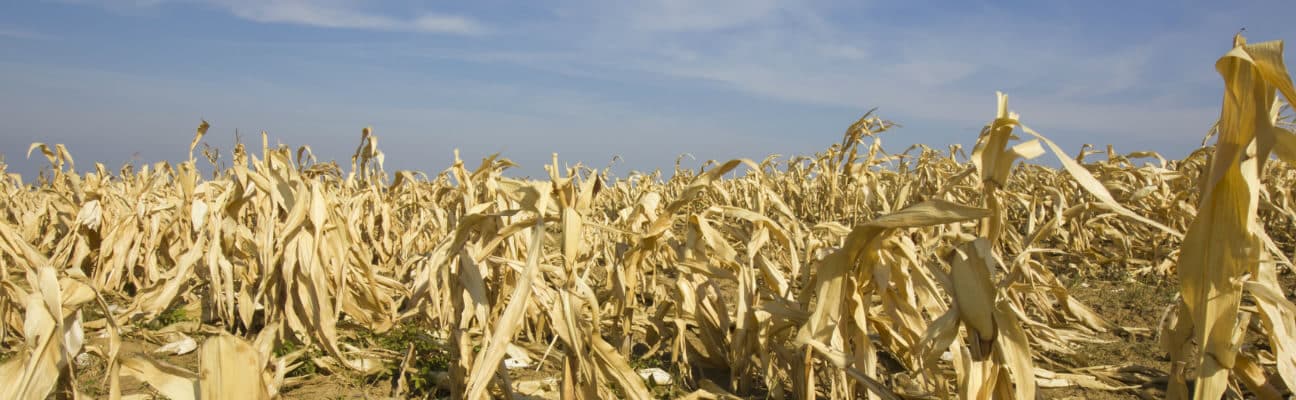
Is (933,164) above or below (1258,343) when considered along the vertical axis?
above

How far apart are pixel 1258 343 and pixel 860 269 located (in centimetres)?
238

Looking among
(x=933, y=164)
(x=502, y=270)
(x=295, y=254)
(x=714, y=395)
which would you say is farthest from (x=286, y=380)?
(x=933, y=164)

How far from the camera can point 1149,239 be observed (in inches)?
200

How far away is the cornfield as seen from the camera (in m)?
1.48

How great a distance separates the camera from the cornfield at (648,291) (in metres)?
1.48

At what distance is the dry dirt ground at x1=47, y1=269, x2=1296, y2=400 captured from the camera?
268 cm

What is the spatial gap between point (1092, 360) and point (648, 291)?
7.49ft

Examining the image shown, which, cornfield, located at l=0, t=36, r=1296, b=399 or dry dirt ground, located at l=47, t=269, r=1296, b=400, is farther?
dry dirt ground, located at l=47, t=269, r=1296, b=400

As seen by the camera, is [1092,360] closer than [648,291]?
Yes

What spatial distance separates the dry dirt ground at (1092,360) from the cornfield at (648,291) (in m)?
0.03

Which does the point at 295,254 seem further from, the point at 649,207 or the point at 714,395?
the point at 714,395

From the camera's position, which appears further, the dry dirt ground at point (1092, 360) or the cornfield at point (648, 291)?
the dry dirt ground at point (1092, 360)

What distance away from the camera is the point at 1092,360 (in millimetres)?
3152

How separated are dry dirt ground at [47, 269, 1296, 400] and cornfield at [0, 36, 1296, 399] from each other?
0.09 feet
